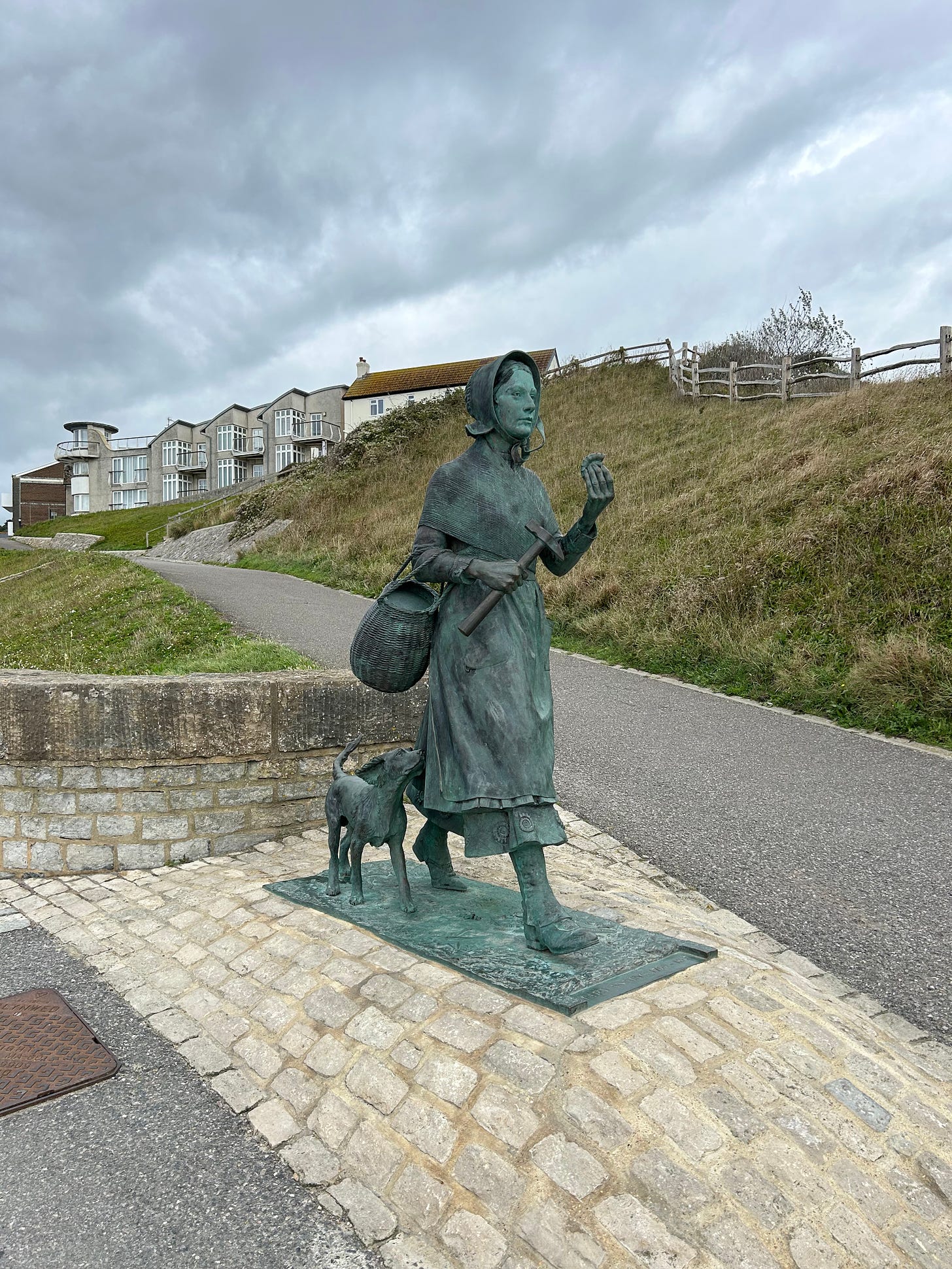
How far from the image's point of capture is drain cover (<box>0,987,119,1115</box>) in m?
3.17

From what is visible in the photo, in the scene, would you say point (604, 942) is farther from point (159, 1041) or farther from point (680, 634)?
point (680, 634)

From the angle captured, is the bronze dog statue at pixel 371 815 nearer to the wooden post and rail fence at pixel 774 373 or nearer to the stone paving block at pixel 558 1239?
the stone paving block at pixel 558 1239

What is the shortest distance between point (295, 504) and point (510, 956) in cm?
2608

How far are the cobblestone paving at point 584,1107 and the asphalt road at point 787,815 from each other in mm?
582

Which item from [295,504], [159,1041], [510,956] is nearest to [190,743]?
[159,1041]

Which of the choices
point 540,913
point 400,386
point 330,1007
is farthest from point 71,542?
point 540,913

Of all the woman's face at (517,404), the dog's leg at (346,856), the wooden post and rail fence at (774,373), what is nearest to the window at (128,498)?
the wooden post and rail fence at (774,373)

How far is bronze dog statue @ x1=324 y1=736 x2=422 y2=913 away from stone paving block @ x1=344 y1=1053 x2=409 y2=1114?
896 millimetres

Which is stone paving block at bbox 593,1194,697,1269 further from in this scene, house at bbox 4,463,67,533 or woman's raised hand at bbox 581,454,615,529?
house at bbox 4,463,67,533

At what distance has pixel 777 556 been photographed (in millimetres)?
11148

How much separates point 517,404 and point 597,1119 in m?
2.49

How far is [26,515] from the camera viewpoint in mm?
72938

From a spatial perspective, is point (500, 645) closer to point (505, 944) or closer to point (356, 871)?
point (505, 944)

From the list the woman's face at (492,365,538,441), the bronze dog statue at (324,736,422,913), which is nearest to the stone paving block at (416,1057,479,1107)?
the bronze dog statue at (324,736,422,913)
